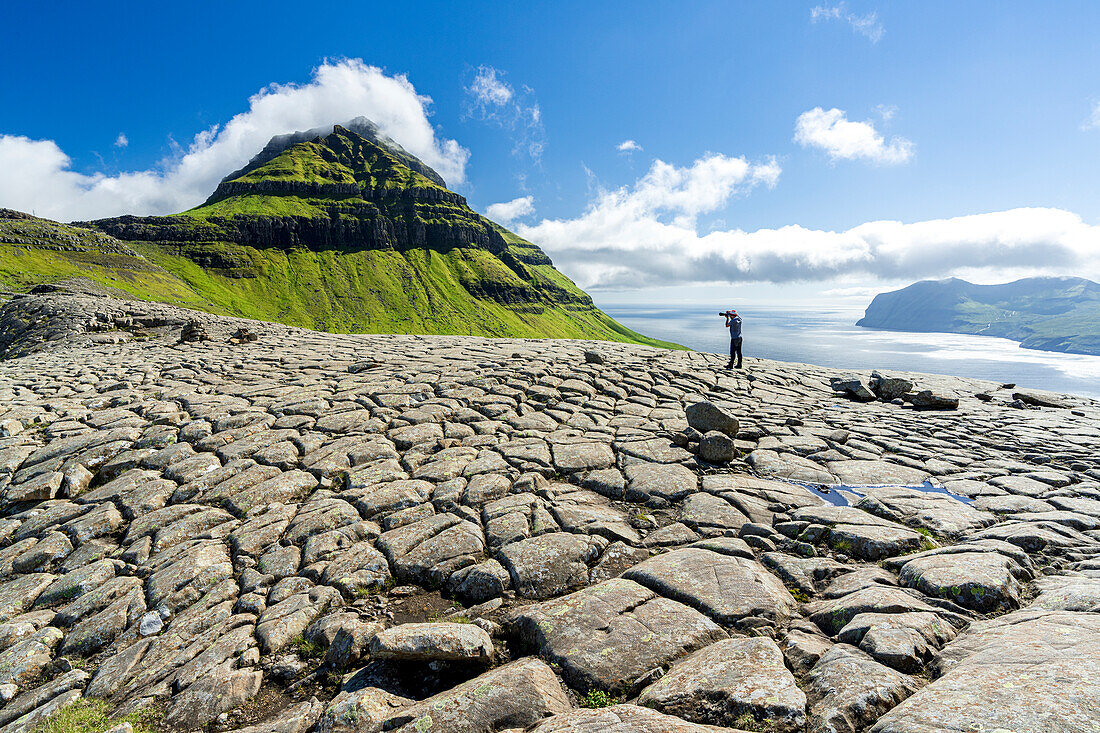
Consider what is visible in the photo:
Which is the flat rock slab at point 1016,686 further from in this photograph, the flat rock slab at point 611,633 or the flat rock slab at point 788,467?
the flat rock slab at point 788,467

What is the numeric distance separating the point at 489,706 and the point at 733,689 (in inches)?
84.2

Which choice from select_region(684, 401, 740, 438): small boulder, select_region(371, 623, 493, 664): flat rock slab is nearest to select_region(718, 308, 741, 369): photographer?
select_region(684, 401, 740, 438): small boulder

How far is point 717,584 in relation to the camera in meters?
5.57

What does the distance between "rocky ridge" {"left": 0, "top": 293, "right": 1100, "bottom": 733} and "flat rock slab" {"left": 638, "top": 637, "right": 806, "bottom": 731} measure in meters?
0.03

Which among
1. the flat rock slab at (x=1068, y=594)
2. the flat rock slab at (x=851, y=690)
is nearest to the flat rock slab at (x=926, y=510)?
the flat rock slab at (x=1068, y=594)

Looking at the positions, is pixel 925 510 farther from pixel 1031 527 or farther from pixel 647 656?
pixel 647 656

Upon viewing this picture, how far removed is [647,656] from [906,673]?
2286mm

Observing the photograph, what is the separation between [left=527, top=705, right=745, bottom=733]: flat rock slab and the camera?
3434 mm

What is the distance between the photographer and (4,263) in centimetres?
9612

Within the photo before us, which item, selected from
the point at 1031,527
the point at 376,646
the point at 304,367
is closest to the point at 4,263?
the point at 304,367

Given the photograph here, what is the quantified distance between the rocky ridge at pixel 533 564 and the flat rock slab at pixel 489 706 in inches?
1.0

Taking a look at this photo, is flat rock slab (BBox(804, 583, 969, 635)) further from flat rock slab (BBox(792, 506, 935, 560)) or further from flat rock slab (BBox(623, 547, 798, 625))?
flat rock slab (BBox(792, 506, 935, 560))

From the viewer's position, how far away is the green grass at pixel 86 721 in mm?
4348

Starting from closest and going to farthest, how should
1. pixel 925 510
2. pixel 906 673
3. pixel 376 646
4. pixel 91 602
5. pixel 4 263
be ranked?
pixel 906 673 → pixel 376 646 → pixel 91 602 → pixel 925 510 → pixel 4 263
